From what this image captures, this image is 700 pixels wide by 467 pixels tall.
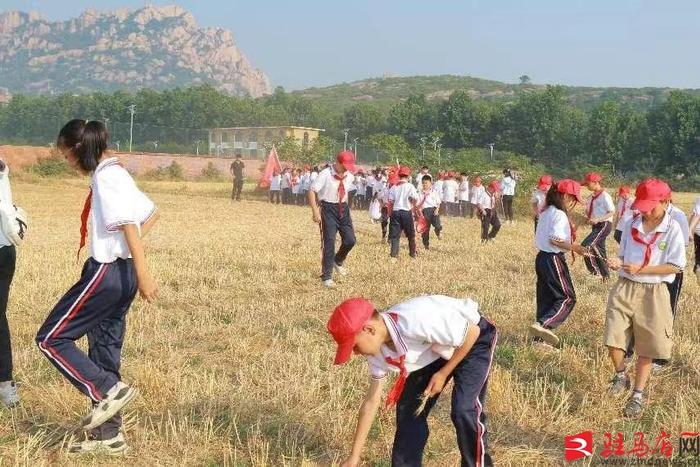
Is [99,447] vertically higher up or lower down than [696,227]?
lower down

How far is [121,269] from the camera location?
14.1 feet

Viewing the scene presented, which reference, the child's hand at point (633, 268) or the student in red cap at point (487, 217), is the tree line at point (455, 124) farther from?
the child's hand at point (633, 268)

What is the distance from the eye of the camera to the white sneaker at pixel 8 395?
498 cm

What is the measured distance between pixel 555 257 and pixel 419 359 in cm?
378

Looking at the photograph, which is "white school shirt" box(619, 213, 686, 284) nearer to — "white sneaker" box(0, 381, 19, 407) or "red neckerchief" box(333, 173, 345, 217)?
"white sneaker" box(0, 381, 19, 407)

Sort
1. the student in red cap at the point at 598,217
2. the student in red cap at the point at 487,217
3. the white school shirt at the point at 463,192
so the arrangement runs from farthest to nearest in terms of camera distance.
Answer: the white school shirt at the point at 463,192
the student in red cap at the point at 487,217
the student in red cap at the point at 598,217

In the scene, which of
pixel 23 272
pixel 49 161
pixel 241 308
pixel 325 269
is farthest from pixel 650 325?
pixel 49 161

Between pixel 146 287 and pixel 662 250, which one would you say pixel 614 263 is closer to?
pixel 662 250

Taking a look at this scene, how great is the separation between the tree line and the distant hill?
5547 centimetres

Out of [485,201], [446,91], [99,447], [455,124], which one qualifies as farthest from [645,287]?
[446,91]

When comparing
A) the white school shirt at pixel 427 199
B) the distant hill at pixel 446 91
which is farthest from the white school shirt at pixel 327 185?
the distant hill at pixel 446 91

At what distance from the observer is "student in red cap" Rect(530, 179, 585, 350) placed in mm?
7062

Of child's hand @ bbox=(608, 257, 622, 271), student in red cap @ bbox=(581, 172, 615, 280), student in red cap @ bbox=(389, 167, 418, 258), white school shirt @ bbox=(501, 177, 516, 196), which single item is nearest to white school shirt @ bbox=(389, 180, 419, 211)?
student in red cap @ bbox=(389, 167, 418, 258)

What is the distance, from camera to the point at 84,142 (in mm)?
4293
